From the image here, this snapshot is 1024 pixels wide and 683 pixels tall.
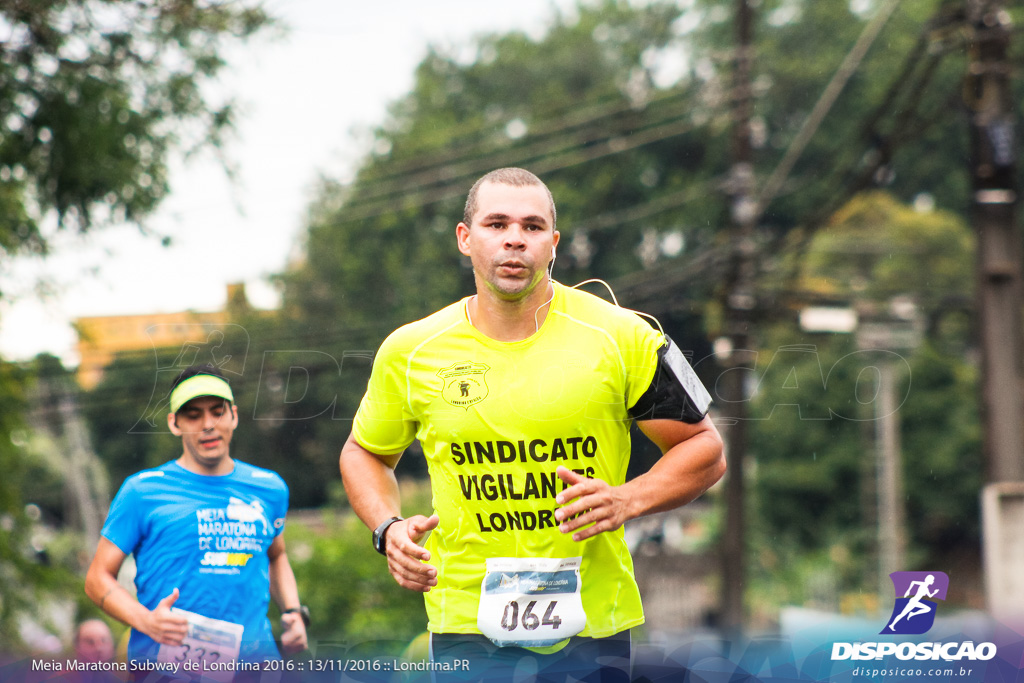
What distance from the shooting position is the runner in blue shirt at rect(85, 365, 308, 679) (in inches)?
158

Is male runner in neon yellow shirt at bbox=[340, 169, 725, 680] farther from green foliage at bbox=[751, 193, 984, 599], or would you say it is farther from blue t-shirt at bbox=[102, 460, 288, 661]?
green foliage at bbox=[751, 193, 984, 599]

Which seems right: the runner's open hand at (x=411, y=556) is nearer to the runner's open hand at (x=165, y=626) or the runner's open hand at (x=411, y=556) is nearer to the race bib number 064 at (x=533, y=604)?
the race bib number 064 at (x=533, y=604)

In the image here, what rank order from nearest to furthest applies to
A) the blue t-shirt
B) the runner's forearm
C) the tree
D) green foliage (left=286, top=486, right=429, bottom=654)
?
the runner's forearm < the blue t-shirt < the tree < green foliage (left=286, top=486, right=429, bottom=654)

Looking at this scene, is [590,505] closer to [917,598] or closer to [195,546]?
[917,598]

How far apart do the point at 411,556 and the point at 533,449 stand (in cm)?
49

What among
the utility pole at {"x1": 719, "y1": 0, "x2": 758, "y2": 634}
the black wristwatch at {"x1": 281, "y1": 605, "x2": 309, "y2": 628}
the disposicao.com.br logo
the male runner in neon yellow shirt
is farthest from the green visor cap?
the utility pole at {"x1": 719, "y1": 0, "x2": 758, "y2": 634}

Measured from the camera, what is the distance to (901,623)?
377 cm

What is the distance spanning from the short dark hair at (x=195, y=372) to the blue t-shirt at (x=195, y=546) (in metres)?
0.32

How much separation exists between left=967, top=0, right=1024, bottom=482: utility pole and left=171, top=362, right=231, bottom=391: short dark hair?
6.08 meters

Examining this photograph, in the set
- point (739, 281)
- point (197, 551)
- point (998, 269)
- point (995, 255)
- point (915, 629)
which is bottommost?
point (915, 629)

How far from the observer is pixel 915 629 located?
3766 mm

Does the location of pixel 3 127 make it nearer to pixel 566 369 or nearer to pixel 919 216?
pixel 566 369

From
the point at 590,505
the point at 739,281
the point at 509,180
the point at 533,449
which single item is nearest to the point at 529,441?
the point at 533,449

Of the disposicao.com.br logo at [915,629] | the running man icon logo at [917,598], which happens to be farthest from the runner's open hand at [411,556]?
the running man icon logo at [917,598]
